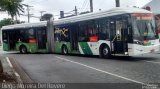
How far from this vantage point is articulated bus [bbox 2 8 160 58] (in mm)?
22797

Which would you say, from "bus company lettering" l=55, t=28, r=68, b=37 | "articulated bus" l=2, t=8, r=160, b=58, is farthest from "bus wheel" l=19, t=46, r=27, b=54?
"bus company lettering" l=55, t=28, r=68, b=37

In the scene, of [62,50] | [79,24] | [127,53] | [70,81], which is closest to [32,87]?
[70,81]

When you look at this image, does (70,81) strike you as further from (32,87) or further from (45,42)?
(45,42)

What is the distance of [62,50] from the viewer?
1255 inches

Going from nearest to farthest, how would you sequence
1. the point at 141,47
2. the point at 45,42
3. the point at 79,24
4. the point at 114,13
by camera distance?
the point at 141,47 → the point at 114,13 → the point at 79,24 → the point at 45,42

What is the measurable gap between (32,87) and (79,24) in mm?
15474

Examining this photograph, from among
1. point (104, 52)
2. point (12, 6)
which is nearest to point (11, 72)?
point (12, 6)

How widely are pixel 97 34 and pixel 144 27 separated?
12.9 feet

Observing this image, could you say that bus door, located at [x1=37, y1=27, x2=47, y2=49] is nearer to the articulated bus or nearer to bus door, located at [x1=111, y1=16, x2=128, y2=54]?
the articulated bus

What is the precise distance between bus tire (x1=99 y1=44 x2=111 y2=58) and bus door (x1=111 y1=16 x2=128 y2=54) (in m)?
0.73

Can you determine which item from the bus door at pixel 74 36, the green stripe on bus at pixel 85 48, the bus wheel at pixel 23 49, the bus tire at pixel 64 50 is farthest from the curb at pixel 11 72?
the bus wheel at pixel 23 49

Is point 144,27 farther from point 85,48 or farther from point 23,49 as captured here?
point 23,49

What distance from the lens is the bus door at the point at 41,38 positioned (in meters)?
34.4

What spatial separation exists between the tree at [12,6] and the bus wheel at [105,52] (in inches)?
387
